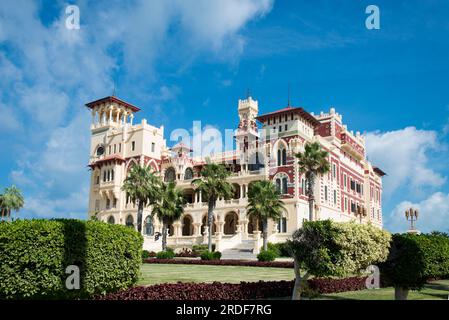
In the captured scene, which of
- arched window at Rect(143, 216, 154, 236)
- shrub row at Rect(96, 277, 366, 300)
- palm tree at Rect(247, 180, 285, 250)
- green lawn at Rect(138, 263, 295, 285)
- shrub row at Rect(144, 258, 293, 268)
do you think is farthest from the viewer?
arched window at Rect(143, 216, 154, 236)

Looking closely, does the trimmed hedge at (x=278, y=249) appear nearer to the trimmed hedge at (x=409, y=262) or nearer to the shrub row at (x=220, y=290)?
the shrub row at (x=220, y=290)

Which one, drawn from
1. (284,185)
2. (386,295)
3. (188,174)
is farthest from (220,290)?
(188,174)

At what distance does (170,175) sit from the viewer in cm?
7388

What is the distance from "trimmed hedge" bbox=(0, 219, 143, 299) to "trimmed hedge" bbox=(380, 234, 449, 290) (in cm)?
975

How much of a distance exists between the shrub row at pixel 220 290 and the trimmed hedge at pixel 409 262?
4.11 meters

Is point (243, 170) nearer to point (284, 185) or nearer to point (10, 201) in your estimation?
point (284, 185)

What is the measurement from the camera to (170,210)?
53125 mm

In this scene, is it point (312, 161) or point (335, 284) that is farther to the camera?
point (312, 161)

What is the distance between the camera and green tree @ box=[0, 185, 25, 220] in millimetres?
73562

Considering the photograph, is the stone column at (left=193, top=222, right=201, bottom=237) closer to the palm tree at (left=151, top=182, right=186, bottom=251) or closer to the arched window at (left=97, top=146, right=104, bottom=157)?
the palm tree at (left=151, top=182, right=186, bottom=251)

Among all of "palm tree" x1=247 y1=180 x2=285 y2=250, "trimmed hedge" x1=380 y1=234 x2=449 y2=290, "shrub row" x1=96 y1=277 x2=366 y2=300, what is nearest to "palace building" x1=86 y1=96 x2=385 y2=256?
"palm tree" x1=247 y1=180 x2=285 y2=250

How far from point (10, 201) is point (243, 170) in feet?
121

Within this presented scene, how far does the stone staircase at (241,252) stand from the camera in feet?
158
